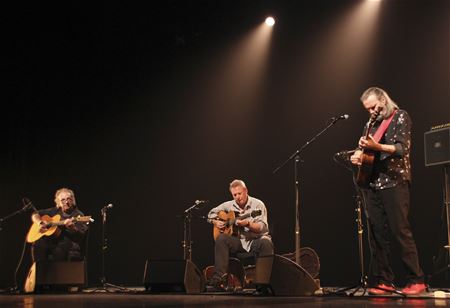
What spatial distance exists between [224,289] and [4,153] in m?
3.63

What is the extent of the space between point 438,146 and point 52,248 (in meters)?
4.01

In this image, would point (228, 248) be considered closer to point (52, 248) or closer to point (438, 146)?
point (52, 248)

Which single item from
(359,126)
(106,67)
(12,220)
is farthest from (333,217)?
(12,220)

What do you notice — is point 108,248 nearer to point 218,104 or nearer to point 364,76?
point 218,104

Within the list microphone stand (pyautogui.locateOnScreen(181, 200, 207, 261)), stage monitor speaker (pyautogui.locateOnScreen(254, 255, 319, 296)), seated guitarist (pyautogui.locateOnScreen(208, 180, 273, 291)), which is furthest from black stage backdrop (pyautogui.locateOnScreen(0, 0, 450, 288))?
stage monitor speaker (pyautogui.locateOnScreen(254, 255, 319, 296))

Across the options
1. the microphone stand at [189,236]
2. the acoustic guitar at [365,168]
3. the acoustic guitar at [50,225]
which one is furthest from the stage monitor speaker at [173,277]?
the acoustic guitar at [365,168]

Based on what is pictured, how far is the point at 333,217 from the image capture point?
7191mm

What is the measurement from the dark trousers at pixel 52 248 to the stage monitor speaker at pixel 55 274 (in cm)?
46

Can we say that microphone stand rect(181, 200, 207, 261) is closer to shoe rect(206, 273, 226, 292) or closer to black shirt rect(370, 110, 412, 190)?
shoe rect(206, 273, 226, 292)

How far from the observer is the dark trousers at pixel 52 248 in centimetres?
682

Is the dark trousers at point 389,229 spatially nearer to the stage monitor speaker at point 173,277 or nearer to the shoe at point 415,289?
the shoe at point 415,289

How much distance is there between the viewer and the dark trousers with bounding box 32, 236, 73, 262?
6.82 meters

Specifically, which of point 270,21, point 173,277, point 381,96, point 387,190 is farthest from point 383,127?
point 270,21

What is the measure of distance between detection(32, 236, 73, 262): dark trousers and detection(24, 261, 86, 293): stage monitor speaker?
0.46 m
